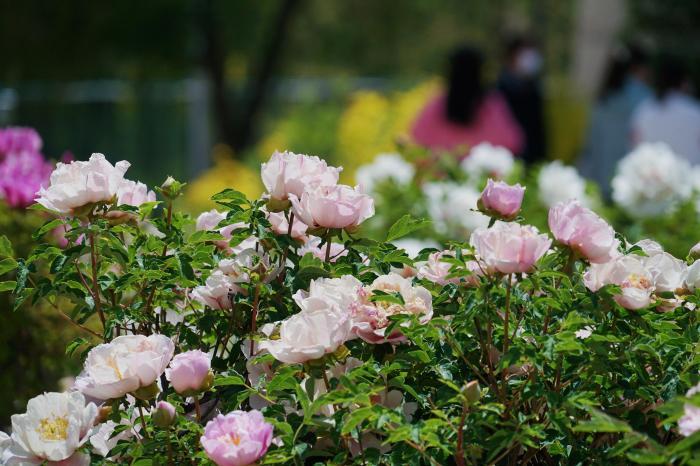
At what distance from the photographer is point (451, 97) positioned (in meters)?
7.07

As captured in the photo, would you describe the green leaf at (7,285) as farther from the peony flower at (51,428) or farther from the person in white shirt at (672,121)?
the person in white shirt at (672,121)

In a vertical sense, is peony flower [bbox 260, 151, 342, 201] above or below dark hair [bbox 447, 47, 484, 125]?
above

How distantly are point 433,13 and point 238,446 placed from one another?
29708 mm

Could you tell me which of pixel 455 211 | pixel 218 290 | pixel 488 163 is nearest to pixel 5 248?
pixel 218 290

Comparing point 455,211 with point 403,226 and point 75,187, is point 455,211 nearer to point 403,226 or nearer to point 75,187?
point 403,226

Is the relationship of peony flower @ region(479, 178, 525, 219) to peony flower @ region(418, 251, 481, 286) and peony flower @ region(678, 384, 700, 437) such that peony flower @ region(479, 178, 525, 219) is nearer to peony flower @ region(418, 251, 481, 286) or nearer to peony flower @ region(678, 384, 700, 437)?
peony flower @ region(418, 251, 481, 286)

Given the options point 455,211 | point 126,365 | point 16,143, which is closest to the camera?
point 126,365

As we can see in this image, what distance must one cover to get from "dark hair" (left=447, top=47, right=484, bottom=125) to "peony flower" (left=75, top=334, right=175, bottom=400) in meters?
5.44

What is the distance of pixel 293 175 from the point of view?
1904 mm

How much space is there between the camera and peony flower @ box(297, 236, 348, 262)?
2.09m

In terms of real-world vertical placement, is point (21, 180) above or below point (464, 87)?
above

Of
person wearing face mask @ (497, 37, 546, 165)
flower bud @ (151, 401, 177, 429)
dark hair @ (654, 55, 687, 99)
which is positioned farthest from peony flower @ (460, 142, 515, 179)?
person wearing face mask @ (497, 37, 546, 165)

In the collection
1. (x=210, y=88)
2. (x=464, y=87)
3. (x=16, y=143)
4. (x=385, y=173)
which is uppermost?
(x=16, y=143)

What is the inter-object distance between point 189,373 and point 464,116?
18.0 feet
